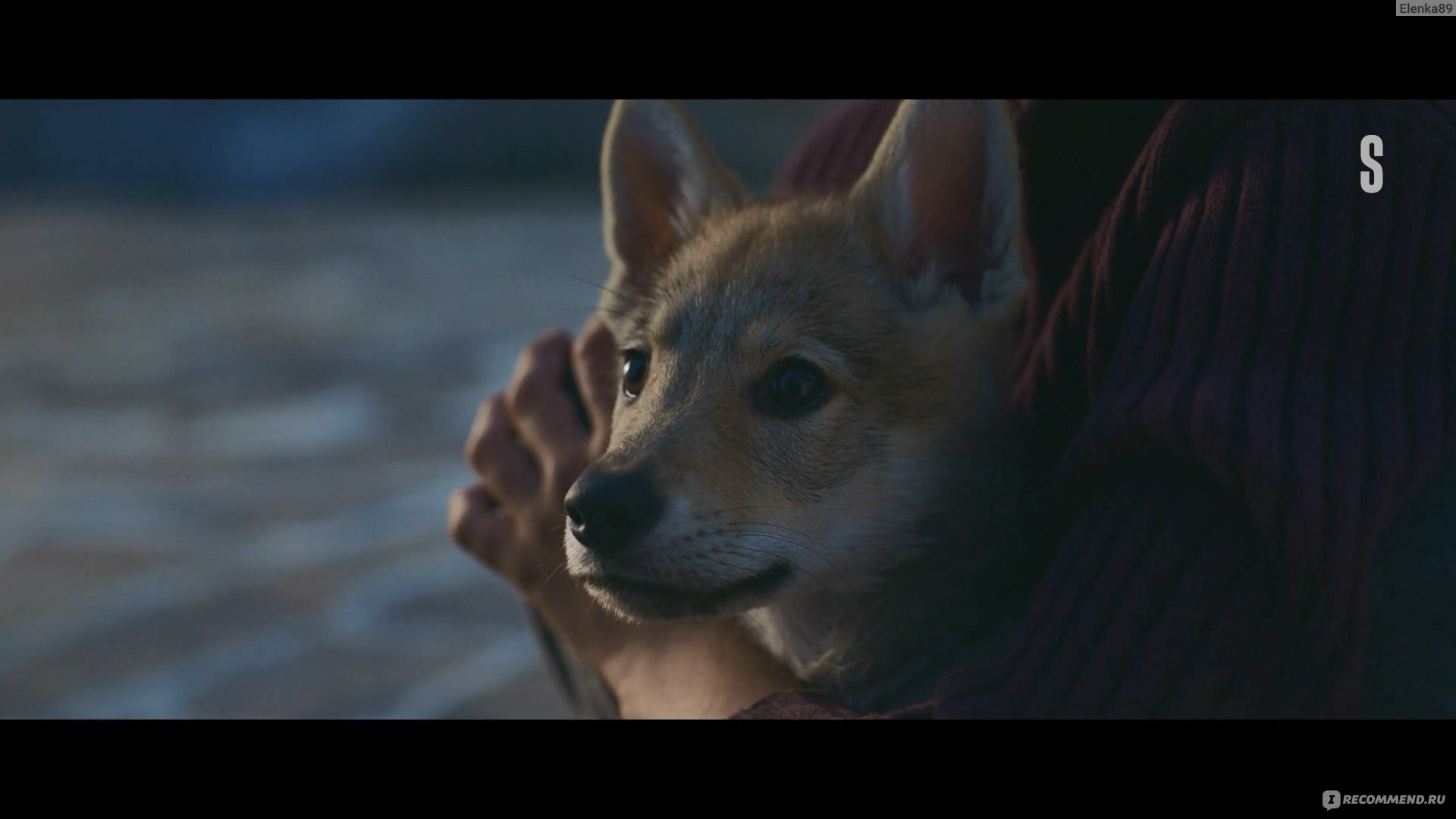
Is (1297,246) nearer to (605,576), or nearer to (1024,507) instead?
(1024,507)

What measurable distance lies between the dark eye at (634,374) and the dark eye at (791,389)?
22cm

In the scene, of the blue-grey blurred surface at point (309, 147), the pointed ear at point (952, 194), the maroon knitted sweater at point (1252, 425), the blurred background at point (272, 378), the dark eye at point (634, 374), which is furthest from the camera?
the blue-grey blurred surface at point (309, 147)

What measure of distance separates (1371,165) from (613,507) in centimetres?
84

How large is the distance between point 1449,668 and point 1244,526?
0.30 metres

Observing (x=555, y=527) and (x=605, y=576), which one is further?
(x=555, y=527)

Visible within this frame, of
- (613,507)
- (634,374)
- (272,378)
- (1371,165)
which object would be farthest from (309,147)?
(1371,165)

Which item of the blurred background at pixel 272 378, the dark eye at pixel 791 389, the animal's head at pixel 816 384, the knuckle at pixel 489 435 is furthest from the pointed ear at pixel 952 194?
the knuckle at pixel 489 435

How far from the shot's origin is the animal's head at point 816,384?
154 cm

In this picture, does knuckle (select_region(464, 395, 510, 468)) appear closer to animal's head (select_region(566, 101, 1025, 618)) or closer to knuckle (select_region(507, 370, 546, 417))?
knuckle (select_region(507, 370, 546, 417))

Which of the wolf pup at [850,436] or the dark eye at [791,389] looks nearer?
the wolf pup at [850,436]

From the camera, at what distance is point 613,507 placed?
58.4 inches

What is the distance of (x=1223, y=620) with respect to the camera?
1.20 meters

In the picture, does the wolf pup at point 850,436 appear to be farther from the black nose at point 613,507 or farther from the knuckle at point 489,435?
the knuckle at point 489,435
